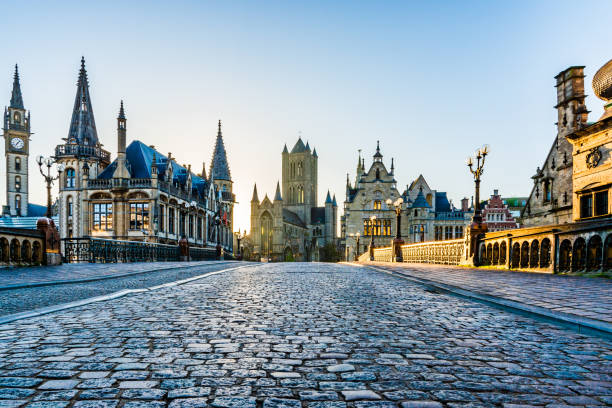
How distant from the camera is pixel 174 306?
6363 millimetres

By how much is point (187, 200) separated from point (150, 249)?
23.7 metres

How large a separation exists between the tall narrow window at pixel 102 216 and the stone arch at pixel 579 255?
40738 mm

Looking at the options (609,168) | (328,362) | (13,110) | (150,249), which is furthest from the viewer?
(13,110)

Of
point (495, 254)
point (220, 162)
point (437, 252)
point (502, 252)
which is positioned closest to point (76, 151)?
point (220, 162)

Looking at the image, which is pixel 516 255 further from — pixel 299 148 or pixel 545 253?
pixel 299 148

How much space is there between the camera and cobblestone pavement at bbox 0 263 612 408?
8.62ft

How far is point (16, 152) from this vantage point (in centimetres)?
8556

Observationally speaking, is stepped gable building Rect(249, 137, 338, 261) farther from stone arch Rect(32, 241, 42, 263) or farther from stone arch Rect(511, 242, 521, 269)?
stone arch Rect(511, 242, 521, 269)

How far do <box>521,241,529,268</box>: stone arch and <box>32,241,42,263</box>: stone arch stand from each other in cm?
1639

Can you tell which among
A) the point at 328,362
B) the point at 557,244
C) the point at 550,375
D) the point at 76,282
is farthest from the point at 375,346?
the point at 557,244

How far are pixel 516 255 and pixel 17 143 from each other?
96.7 m

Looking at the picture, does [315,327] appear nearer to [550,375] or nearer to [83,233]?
[550,375]

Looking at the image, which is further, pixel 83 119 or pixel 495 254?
pixel 83 119

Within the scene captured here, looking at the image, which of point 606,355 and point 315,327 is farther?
point 315,327
